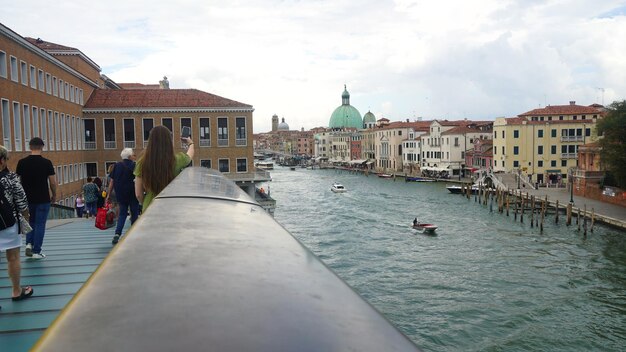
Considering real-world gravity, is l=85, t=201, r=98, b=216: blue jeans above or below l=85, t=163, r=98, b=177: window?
below

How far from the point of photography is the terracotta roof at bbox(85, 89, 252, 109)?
27.1 m

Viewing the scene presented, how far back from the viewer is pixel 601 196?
30.1m

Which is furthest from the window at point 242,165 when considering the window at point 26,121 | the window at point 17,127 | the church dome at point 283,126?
the church dome at point 283,126

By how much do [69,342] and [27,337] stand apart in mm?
2250

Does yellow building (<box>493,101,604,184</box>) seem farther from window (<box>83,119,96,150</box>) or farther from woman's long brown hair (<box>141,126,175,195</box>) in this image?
woman's long brown hair (<box>141,126,175,195</box>)

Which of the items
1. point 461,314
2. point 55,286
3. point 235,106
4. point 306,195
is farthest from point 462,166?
point 55,286

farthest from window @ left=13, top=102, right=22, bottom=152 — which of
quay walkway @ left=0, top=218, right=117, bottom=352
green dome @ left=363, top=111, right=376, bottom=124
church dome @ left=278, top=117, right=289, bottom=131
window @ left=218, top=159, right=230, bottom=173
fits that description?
church dome @ left=278, top=117, right=289, bottom=131

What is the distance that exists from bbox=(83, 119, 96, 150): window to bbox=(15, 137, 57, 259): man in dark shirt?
23428 millimetres

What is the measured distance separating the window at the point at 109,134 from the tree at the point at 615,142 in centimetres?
2417

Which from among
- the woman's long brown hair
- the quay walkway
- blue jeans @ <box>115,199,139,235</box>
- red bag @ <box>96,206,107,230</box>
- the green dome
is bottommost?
the quay walkway

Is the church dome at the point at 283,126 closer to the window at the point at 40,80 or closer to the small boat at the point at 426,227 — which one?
the small boat at the point at 426,227

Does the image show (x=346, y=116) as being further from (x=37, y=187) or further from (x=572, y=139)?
(x=37, y=187)

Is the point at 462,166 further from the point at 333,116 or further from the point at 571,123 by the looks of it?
the point at 333,116

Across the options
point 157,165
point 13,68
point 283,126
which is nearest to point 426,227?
point 13,68
